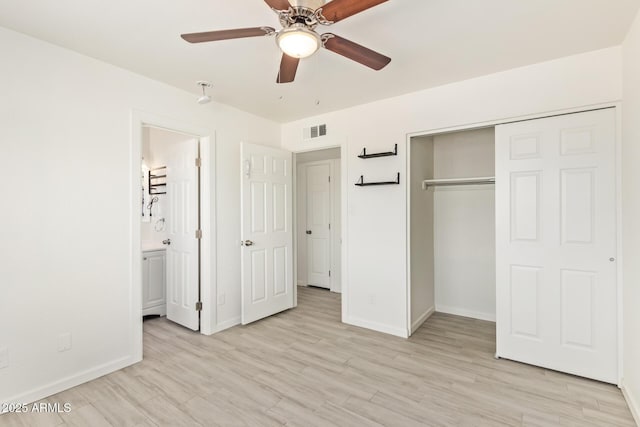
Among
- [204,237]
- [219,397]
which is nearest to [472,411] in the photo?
[219,397]

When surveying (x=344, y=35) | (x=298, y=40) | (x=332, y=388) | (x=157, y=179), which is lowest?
(x=332, y=388)

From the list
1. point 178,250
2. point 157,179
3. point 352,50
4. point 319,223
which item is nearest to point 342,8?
point 352,50

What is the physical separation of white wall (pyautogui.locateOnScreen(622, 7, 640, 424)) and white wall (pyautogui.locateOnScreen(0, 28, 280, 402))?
3.66 m

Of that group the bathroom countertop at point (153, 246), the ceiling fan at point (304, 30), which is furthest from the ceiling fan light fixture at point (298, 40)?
the bathroom countertop at point (153, 246)

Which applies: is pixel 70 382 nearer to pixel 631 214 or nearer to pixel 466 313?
pixel 466 313

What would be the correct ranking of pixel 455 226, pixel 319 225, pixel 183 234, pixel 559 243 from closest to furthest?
pixel 559 243
pixel 183 234
pixel 455 226
pixel 319 225

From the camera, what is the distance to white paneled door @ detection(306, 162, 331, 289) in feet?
17.5

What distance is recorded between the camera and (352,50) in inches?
69.7

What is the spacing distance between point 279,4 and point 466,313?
3.88 m

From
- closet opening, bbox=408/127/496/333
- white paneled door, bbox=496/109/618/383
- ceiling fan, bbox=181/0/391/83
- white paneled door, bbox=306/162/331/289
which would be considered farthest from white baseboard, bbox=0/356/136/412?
white paneled door, bbox=496/109/618/383

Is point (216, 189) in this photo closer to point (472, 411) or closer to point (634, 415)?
point (472, 411)

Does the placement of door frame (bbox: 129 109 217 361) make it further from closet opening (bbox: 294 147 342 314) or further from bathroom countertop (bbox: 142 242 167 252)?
closet opening (bbox: 294 147 342 314)

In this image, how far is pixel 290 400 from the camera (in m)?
2.24

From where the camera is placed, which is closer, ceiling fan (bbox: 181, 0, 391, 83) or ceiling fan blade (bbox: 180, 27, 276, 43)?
ceiling fan (bbox: 181, 0, 391, 83)
